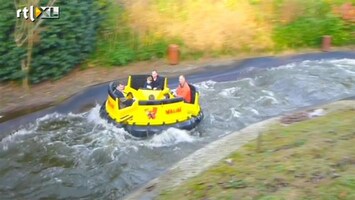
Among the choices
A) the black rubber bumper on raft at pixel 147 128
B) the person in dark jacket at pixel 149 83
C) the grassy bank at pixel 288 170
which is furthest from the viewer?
the person in dark jacket at pixel 149 83

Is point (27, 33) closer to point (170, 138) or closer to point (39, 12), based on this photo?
point (39, 12)

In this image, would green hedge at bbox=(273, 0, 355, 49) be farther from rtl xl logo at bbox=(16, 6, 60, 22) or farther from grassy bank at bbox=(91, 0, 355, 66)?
rtl xl logo at bbox=(16, 6, 60, 22)

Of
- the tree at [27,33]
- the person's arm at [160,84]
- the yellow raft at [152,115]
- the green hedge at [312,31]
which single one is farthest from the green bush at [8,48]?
the green hedge at [312,31]

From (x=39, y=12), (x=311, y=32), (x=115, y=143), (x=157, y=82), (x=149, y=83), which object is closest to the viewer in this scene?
(x=115, y=143)

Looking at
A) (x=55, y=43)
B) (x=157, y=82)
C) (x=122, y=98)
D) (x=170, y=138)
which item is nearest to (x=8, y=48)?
(x=55, y=43)

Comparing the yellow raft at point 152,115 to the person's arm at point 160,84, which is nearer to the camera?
the yellow raft at point 152,115

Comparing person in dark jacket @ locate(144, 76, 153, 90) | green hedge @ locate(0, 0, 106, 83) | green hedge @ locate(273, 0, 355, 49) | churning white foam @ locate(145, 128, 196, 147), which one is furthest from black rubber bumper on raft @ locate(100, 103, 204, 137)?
green hedge @ locate(273, 0, 355, 49)

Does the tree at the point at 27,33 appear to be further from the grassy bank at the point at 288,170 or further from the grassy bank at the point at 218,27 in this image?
the grassy bank at the point at 288,170
